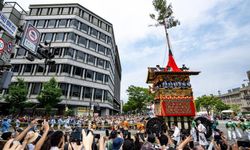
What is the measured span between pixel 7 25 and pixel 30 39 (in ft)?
3.46

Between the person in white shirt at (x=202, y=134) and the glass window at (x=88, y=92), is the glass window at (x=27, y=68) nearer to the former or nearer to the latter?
the glass window at (x=88, y=92)

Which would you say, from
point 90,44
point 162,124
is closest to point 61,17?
point 90,44

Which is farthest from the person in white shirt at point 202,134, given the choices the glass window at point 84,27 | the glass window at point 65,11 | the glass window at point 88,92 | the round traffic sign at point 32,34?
the glass window at point 65,11

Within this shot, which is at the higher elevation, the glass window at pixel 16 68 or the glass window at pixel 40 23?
the glass window at pixel 40 23

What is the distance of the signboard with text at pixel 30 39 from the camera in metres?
6.88

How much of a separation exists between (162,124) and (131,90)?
145ft

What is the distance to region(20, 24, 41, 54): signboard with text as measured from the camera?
22.6 feet

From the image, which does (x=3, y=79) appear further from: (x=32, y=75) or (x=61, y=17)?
(x=61, y=17)

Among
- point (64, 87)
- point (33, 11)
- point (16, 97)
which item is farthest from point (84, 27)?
point (16, 97)

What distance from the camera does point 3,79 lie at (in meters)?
6.52

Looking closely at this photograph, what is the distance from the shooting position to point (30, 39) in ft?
23.9

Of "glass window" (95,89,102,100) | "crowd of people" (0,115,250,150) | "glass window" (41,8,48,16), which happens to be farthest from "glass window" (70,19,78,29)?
"crowd of people" (0,115,250,150)

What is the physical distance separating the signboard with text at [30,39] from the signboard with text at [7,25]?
419 millimetres

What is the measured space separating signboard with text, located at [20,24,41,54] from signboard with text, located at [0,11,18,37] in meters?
0.42
